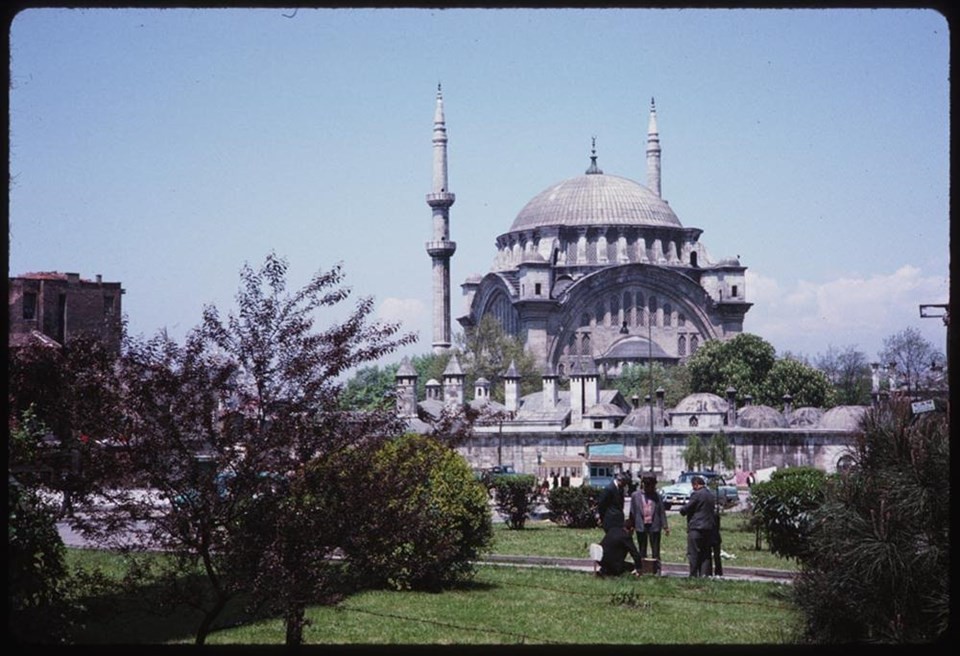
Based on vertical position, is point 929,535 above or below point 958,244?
below

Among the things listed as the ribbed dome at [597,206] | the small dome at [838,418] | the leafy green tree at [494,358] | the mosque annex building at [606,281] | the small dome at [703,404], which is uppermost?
the ribbed dome at [597,206]

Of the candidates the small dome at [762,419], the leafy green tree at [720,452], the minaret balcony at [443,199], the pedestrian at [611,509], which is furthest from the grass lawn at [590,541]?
the minaret balcony at [443,199]

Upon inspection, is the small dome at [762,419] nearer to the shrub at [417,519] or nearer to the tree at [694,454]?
the tree at [694,454]

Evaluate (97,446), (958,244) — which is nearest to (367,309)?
(97,446)

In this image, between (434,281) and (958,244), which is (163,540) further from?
(434,281)

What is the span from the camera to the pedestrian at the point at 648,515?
1445 centimetres

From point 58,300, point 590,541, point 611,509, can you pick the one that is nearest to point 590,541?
point 590,541

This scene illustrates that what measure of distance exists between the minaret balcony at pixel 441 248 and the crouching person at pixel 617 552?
6884 cm

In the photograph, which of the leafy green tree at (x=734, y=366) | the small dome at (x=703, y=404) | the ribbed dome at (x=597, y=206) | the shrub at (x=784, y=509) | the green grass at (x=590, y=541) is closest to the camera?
the shrub at (x=784, y=509)

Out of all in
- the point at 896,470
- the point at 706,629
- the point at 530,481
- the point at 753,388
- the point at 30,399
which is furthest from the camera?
the point at 753,388

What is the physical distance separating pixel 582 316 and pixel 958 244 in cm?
7969

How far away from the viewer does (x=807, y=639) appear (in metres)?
8.75

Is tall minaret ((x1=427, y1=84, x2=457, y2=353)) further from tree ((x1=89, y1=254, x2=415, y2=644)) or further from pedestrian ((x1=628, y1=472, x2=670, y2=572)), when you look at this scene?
tree ((x1=89, y1=254, x2=415, y2=644))

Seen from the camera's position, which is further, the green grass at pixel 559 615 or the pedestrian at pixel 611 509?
the pedestrian at pixel 611 509
